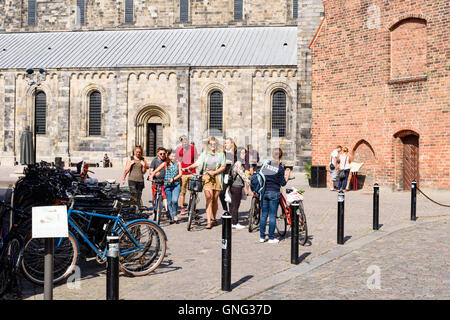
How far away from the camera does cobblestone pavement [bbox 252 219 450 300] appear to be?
586cm

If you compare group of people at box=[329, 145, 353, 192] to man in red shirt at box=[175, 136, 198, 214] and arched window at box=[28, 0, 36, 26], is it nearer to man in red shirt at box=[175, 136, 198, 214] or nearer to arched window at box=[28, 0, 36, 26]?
man in red shirt at box=[175, 136, 198, 214]

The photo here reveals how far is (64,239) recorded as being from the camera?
6.45 meters

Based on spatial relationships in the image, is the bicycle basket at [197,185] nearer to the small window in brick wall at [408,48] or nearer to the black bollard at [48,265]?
the black bollard at [48,265]

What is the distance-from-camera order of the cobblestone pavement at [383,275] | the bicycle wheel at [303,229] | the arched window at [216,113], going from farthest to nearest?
the arched window at [216,113] → the bicycle wheel at [303,229] → the cobblestone pavement at [383,275]

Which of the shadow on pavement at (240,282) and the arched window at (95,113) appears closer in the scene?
the shadow on pavement at (240,282)

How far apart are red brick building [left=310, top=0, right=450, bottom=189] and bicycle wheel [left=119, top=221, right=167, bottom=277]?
43.0 ft

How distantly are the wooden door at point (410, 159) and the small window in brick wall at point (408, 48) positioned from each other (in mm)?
2396

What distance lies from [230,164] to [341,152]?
31.4 feet

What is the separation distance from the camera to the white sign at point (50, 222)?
488cm

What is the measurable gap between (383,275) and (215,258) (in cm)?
254

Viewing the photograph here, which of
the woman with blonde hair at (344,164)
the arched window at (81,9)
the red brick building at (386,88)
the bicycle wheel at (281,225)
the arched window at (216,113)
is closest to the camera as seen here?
the bicycle wheel at (281,225)

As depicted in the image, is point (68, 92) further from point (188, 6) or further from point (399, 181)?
point (399, 181)

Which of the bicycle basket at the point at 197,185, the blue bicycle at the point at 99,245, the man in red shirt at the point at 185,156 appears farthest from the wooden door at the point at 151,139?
the blue bicycle at the point at 99,245
